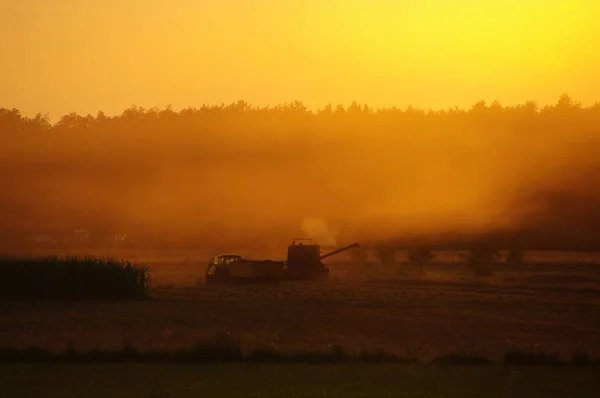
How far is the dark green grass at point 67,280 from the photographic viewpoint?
167 feet

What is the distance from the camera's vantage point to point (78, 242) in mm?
104750

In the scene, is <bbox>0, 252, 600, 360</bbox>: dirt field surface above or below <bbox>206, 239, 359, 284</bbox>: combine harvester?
below

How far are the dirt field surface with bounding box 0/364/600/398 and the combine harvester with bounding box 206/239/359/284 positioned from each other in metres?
33.5

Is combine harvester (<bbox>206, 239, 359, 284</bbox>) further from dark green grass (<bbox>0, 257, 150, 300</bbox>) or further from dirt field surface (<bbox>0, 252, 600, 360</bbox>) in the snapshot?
dark green grass (<bbox>0, 257, 150, 300</bbox>)

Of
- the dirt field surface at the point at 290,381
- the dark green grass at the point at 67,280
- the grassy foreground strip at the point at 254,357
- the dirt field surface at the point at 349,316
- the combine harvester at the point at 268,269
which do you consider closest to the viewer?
the dirt field surface at the point at 290,381

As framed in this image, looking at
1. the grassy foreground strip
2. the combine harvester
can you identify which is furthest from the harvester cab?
the grassy foreground strip

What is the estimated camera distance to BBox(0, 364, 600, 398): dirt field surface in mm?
19578

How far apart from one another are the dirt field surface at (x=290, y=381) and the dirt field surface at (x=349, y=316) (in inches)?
131

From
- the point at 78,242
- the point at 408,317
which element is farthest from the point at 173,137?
the point at 408,317

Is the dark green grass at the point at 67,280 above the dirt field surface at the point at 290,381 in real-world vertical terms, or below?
above

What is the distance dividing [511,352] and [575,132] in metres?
59.8

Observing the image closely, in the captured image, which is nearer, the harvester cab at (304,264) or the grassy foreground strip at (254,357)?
the grassy foreground strip at (254,357)

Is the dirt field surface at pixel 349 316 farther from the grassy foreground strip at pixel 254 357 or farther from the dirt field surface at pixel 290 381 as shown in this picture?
the dirt field surface at pixel 290 381

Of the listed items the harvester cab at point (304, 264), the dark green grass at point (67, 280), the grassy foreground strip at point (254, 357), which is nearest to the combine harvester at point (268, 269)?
the harvester cab at point (304, 264)
